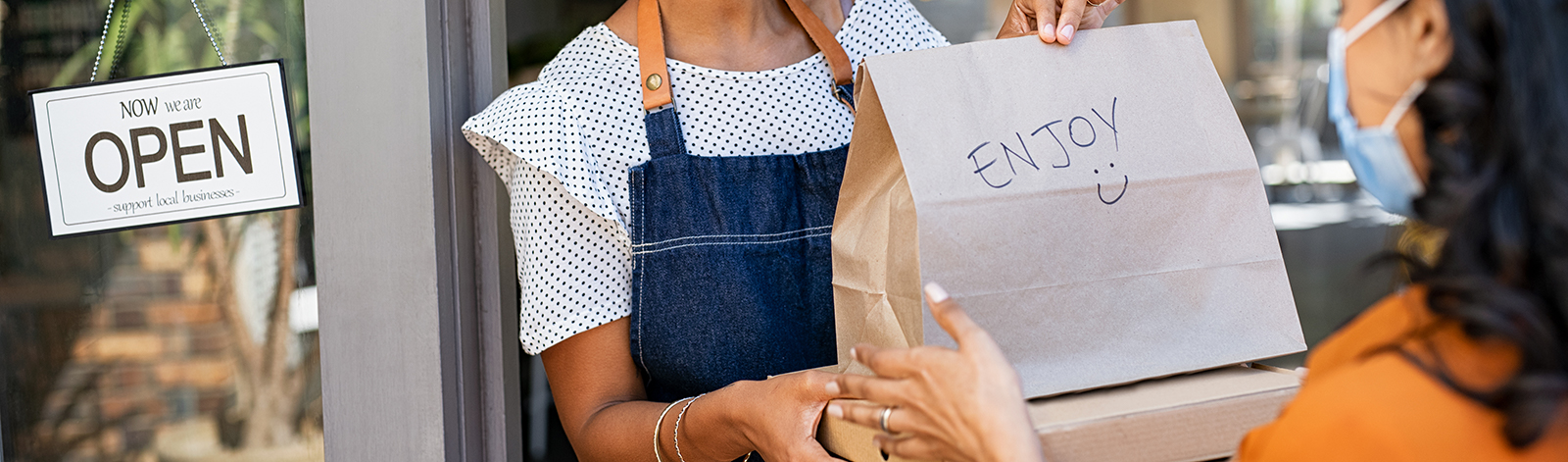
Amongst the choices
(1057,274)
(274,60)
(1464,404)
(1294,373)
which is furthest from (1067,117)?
(274,60)

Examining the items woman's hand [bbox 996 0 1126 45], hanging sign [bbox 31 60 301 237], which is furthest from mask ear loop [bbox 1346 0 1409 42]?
hanging sign [bbox 31 60 301 237]

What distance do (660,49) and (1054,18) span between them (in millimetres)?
428

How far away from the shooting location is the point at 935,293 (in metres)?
0.77

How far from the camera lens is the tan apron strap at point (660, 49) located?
1.14 meters

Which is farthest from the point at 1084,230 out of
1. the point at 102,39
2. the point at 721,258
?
the point at 102,39

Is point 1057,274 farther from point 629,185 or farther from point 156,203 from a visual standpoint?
point 156,203

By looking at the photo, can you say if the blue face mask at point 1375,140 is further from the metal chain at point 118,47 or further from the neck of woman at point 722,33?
the metal chain at point 118,47

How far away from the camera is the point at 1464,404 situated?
1.76 ft

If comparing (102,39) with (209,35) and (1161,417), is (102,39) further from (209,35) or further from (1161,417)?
(1161,417)

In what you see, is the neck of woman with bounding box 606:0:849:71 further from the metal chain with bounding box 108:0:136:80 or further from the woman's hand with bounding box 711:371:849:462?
the metal chain with bounding box 108:0:136:80

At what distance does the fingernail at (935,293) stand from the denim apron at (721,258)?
368 mm

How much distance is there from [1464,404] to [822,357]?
28.1 inches

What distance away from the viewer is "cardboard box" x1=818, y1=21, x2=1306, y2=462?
793 mm

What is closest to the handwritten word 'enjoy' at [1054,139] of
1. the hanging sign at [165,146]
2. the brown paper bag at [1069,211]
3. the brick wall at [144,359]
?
the brown paper bag at [1069,211]
